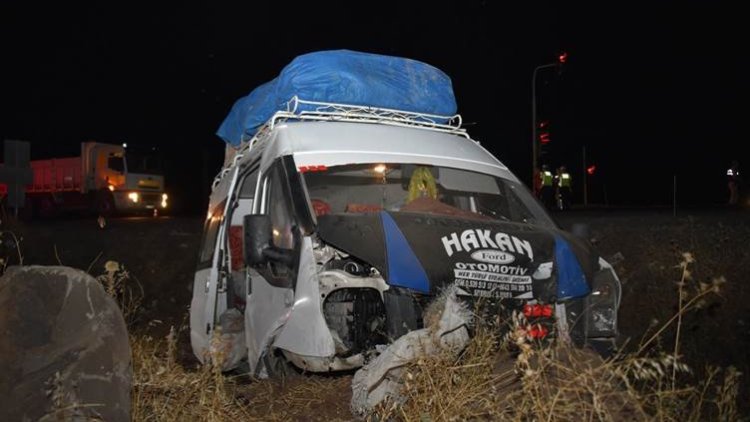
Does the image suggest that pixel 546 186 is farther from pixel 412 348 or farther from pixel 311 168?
pixel 412 348

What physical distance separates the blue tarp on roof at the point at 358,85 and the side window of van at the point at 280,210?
1.13 meters

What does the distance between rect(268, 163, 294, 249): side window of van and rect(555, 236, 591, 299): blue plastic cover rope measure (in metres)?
1.57

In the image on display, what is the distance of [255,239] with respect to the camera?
376 centimetres

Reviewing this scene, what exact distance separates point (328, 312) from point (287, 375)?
79 centimetres

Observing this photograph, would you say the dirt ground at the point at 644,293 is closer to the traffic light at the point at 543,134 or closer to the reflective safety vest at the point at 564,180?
the reflective safety vest at the point at 564,180

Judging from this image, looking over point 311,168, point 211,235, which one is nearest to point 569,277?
point 311,168

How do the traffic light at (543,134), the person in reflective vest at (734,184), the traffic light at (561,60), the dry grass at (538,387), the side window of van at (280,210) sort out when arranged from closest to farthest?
the dry grass at (538,387) → the side window of van at (280,210) → the person in reflective vest at (734,184) → the traffic light at (561,60) → the traffic light at (543,134)

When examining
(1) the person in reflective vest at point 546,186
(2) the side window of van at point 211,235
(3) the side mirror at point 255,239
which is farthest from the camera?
(1) the person in reflective vest at point 546,186

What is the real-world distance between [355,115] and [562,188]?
1685 centimetres

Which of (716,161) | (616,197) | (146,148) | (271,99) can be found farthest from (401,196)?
(716,161)

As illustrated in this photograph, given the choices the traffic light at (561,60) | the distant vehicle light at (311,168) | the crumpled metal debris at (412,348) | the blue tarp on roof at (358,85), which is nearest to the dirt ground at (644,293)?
the crumpled metal debris at (412,348)

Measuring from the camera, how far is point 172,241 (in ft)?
41.9

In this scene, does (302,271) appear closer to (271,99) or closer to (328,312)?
(328,312)

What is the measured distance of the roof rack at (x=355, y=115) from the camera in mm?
4953
